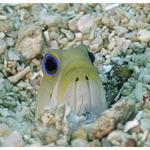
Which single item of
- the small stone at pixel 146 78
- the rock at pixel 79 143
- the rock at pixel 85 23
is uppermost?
the rock at pixel 85 23

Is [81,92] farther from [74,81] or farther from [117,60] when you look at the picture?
[117,60]

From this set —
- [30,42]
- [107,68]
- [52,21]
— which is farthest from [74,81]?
[52,21]

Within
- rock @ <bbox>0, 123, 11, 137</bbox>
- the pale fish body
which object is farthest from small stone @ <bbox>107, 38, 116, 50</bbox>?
rock @ <bbox>0, 123, 11, 137</bbox>

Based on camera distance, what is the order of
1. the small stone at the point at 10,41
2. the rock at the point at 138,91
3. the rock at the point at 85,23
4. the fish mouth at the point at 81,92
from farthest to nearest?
the rock at the point at 85,23 < the small stone at the point at 10,41 < the rock at the point at 138,91 < the fish mouth at the point at 81,92

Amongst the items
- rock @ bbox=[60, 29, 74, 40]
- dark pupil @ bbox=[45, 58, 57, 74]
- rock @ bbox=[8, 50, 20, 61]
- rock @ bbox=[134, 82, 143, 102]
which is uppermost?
dark pupil @ bbox=[45, 58, 57, 74]

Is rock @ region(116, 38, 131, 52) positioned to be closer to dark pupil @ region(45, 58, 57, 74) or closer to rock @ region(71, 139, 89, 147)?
dark pupil @ region(45, 58, 57, 74)

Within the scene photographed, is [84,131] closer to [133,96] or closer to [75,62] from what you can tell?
[75,62]

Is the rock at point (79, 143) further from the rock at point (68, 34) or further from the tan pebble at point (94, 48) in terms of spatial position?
the rock at point (68, 34)

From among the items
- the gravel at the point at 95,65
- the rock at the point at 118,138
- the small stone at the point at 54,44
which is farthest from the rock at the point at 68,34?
the rock at the point at 118,138
